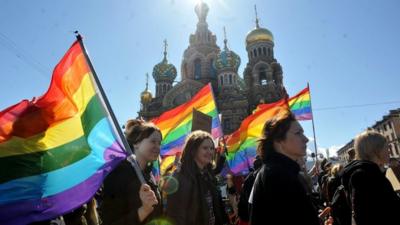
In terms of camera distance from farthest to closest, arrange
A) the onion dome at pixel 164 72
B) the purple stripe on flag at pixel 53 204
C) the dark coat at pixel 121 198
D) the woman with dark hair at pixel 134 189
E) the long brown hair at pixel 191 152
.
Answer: the onion dome at pixel 164 72 < the long brown hair at pixel 191 152 < the dark coat at pixel 121 198 < the woman with dark hair at pixel 134 189 < the purple stripe on flag at pixel 53 204

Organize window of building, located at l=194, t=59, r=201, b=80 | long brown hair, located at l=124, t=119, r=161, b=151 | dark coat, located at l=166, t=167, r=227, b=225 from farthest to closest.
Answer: window of building, located at l=194, t=59, r=201, b=80, long brown hair, located at l=124, t=119, r=161, b=151, dark coat, located at l=166, t=167, r=227, b=225

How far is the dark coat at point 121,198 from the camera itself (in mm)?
2598

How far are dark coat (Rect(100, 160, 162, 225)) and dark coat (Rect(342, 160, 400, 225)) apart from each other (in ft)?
6.26

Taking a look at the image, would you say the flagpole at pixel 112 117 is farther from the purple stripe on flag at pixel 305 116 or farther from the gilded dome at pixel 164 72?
the gilded dome at pixel 164 72

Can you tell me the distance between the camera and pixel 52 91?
2.83 m

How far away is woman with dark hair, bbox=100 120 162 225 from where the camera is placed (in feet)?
8.18

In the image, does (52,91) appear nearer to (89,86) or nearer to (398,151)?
(89,86)

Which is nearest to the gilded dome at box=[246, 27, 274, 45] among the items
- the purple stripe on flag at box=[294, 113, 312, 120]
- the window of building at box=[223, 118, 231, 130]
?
the window of building at box=[223, 118, 231, 130]

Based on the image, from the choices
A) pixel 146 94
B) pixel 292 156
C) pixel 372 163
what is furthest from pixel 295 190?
pixel 146 94

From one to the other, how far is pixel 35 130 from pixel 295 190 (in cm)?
220

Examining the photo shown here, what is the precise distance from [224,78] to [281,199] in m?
35.0

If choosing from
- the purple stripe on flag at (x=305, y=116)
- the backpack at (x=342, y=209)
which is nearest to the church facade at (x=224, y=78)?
the purple stripe on flag at (x=305, y=116)

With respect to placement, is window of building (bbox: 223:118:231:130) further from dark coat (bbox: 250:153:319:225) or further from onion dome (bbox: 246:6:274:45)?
dark coat (bbox: 250:153:319:225)

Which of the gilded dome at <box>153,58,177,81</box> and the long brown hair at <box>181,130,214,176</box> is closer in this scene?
the long brown hair at <box>181,130,214,176</box>
